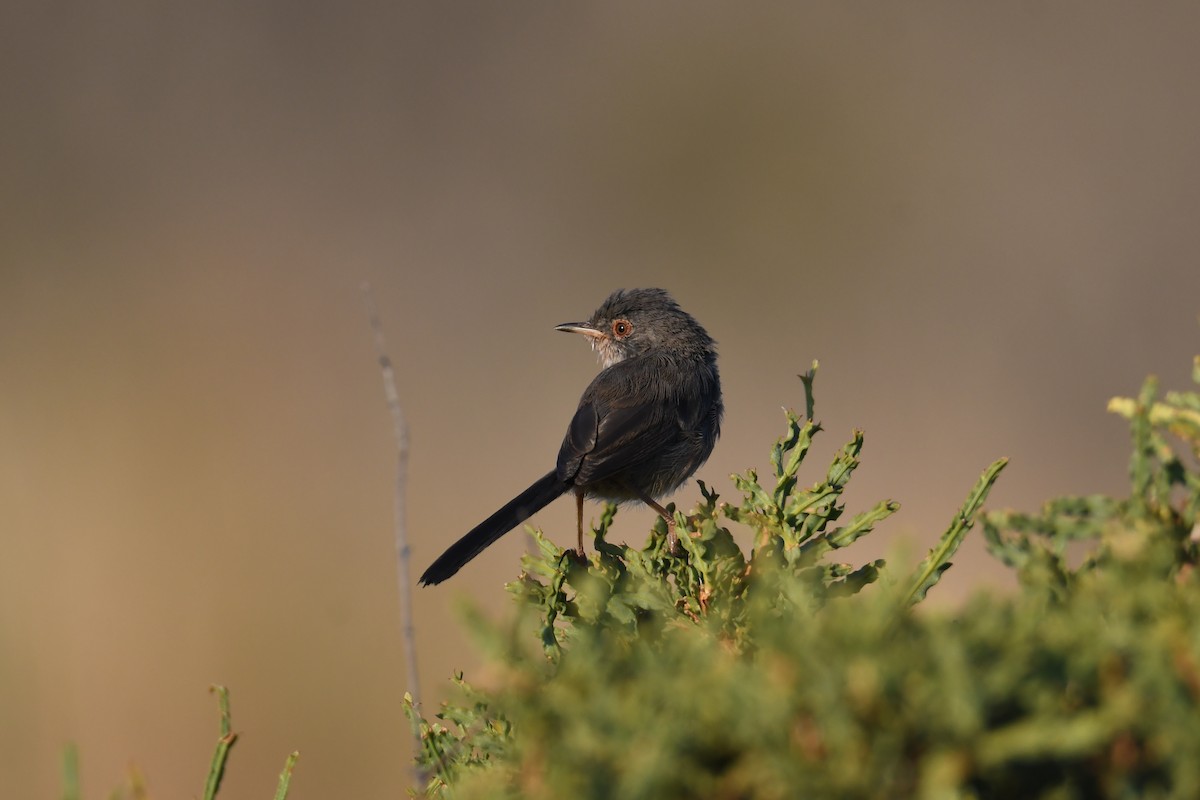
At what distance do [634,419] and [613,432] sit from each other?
0.20m

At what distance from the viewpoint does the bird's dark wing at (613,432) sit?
473 centimetres

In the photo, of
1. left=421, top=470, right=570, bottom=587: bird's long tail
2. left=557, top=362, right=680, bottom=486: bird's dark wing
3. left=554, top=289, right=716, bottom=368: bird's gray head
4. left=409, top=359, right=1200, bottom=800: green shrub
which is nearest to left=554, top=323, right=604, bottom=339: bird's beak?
left=554, top=289, right=716, bottom=368: bird's gray head

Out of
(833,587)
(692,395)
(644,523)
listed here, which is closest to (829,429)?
(644,523)

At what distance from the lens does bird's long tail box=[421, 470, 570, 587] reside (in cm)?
377

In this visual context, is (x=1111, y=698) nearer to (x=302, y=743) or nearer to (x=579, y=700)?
(x=579, y=700)

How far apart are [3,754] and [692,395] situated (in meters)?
3.90

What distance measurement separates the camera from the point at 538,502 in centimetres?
461

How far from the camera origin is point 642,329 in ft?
20.7

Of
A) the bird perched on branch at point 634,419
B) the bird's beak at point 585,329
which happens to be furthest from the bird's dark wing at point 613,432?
the bird's beak at point 585,329

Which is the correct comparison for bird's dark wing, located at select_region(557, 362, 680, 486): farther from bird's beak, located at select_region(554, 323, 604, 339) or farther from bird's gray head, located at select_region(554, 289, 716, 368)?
bird's beak, located at select_region(554, 323, 604, 339)

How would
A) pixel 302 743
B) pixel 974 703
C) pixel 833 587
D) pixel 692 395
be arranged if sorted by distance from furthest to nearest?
pixel 302 743 < pixel 692 395 < pixel 833 587 < pixel 974 703

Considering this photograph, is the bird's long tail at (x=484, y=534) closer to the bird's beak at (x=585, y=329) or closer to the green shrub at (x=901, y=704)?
the bird's beak at (x=585, y=329)

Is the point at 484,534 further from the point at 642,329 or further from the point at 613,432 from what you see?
the point at 642,329

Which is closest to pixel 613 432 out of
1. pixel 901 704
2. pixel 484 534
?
pixel 484 534
